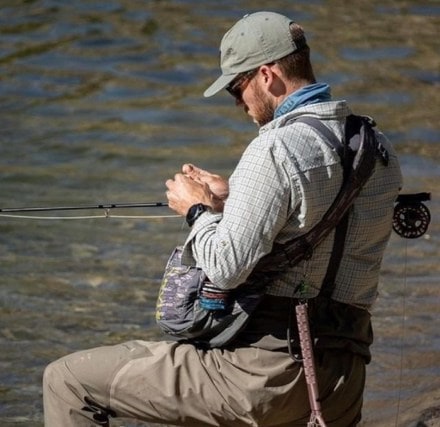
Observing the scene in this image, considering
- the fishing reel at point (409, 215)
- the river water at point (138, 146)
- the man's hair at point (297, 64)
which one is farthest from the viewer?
the river water at point (138, 146)

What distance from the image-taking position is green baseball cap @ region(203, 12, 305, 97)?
385cm

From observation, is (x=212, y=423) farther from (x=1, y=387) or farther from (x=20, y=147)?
(x=20, y=147)

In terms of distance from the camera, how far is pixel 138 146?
11516 mm

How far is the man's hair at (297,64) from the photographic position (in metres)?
3.87

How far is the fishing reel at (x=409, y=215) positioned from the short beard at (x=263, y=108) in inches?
24.5

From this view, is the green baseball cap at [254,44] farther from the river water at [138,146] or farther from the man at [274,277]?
the river water at [138,146]

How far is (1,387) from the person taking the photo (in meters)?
6.80

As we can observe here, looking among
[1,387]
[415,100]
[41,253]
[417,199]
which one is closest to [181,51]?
[415,100]

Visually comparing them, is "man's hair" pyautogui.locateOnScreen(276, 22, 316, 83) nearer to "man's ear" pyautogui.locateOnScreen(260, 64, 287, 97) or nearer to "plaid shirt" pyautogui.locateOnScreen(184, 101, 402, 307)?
"man's ear" pyautogui.locateOnScreen(260, 64, 287, 97)

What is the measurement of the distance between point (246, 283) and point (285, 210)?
0.31 meters

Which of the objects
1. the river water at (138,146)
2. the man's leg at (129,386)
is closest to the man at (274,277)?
the man's leg at (129,386)

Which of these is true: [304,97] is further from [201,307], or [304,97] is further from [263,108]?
[201,307]

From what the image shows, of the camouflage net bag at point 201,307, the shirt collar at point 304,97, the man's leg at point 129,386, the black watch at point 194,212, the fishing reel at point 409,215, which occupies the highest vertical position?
the shirt collar at point 304,97

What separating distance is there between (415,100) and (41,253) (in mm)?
5371
